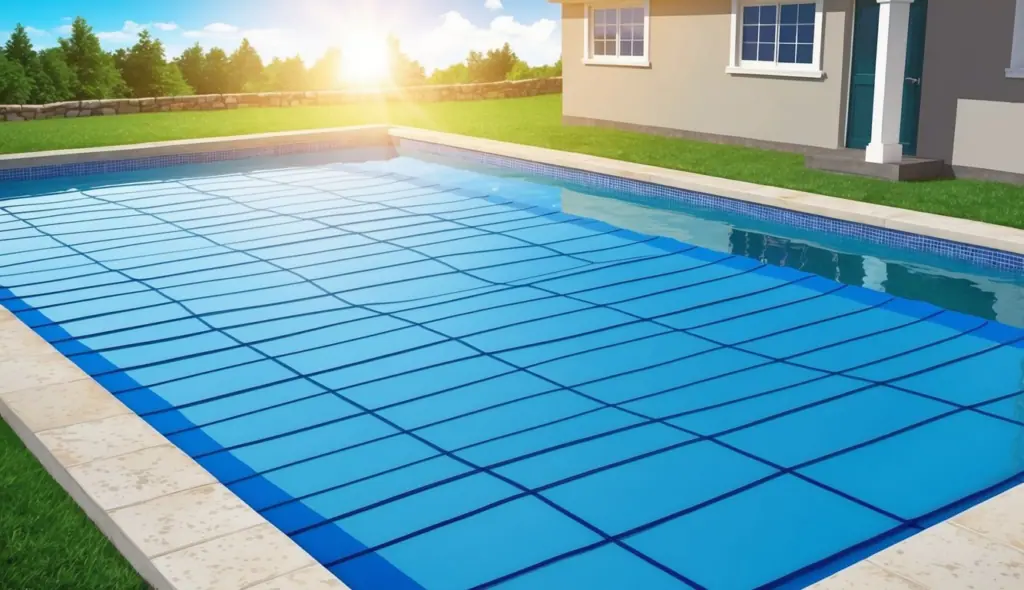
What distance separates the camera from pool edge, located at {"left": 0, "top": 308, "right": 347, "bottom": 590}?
3.30 meters

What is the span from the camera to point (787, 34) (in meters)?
13.7

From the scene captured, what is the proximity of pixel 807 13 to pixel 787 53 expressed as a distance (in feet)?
2.14

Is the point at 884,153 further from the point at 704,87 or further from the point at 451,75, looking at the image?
the point at 451,75

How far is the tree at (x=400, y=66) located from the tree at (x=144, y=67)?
9.90 m

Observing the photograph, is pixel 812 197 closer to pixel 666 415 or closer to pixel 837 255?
pixel 837 255

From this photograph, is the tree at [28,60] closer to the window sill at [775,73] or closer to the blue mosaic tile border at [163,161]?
the blue mosaic tile border at [163,161]

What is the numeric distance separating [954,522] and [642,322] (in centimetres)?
347

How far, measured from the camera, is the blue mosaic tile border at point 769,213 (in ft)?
26.3

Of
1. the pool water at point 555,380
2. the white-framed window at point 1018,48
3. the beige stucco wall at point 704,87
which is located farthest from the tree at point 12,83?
the white-framed window at point 1018,48

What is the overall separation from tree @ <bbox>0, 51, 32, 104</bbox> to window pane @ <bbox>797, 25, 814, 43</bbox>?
19.2 m

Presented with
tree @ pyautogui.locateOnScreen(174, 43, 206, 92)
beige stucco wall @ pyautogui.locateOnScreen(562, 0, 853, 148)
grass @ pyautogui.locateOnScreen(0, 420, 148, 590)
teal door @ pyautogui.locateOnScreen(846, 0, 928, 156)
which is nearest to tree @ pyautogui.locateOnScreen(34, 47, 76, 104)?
tree @ pyautogui.locateOnScreen(174, 43, 206, 92)

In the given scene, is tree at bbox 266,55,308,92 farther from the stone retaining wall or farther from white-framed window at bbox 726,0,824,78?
white-framed window at bbox 726,0,824,78

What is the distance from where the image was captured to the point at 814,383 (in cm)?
581

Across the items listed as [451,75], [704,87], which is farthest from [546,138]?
[451,75]
